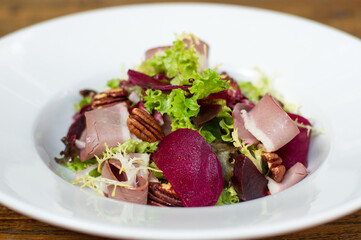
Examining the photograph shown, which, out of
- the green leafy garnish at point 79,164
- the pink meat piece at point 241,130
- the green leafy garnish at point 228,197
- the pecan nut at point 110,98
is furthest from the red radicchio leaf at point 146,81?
the green leafy garnish at point 228,197

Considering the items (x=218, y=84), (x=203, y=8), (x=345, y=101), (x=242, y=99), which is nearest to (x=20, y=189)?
(x=218, y=84)

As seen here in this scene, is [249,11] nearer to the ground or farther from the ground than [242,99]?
farther from the ground

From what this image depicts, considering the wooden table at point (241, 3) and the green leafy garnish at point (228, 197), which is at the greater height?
the wooden table at point (241, 3)

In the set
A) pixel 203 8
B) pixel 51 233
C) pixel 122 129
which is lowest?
pixel 51 233

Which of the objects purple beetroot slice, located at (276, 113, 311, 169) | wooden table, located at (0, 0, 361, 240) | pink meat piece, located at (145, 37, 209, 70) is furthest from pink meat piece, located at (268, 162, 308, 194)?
wooden table, located at (0, 0, 361, 240)

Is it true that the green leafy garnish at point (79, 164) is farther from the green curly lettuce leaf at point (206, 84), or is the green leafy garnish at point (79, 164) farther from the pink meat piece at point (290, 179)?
the pink meat piece at point (290, 179)

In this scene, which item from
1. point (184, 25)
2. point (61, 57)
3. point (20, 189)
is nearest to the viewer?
point (20, 189)

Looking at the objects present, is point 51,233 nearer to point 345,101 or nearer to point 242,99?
point 242,99

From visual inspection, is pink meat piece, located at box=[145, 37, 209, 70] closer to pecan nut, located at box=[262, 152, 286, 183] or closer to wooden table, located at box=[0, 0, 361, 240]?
pecan nut, located at box=[262, 152, 286, 183]
